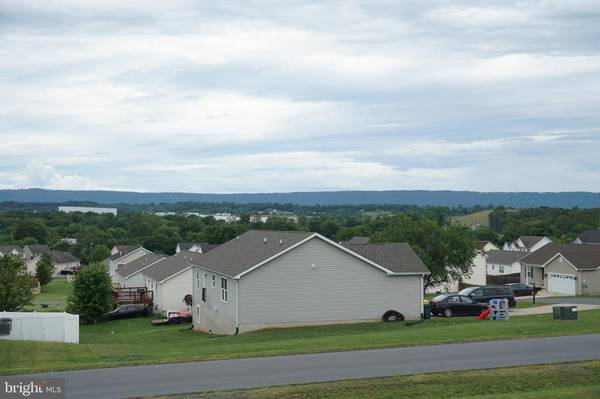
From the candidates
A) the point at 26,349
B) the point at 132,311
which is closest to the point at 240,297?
the point at 26,349

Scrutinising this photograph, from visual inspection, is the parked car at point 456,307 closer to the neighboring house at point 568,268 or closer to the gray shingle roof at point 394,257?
the gray shingle roof at point 394,257

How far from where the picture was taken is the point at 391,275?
40344 mm

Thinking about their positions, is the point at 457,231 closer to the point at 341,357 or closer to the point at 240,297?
the point at 240,297

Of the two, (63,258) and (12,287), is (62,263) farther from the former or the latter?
(12,287)

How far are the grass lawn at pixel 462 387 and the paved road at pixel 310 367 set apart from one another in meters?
0.73

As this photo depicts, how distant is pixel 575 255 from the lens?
222ft

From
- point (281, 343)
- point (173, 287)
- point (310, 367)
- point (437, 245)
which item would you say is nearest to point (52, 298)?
point (173, 287)

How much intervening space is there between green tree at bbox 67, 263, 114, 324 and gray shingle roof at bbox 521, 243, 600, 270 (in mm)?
41055

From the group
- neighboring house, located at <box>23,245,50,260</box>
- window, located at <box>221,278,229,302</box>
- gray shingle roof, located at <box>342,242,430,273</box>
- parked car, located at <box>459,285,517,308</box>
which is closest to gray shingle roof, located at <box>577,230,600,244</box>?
parked car, located at <box>459,285,517,308</box>

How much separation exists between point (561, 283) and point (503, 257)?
36.5 m

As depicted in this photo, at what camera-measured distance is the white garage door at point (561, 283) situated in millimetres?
66500

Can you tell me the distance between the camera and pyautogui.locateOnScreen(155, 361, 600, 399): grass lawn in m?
18.1

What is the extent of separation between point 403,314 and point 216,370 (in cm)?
2097

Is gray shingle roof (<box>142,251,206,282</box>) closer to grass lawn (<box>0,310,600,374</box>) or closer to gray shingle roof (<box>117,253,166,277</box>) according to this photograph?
gray shingle roof (<box>117,253,166,277</box>)
